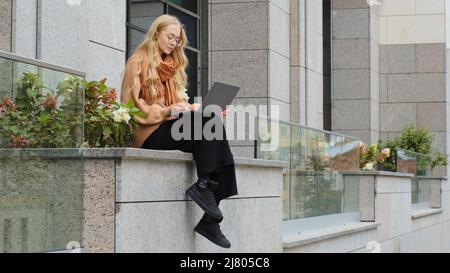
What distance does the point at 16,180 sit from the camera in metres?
6.20

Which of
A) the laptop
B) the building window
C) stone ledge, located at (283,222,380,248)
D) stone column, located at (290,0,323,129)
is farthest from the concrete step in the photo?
stone column, located at (290,0,323,129)

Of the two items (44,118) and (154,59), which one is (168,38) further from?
(44,118)

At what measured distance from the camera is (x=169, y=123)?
8227 millimetres

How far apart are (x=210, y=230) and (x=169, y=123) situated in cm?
104

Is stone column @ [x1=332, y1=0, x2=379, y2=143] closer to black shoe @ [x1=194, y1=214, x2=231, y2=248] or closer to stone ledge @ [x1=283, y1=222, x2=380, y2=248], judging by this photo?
stone ledge @ [x1=283, y1=222, x2=380, y2=248]

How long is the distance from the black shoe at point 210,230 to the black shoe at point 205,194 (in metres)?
0.23

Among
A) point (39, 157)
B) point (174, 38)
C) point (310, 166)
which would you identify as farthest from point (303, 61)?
point (39, 157)

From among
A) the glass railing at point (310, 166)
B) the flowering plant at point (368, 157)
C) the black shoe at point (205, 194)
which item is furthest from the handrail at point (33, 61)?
the flowering plant at point (368, 157)

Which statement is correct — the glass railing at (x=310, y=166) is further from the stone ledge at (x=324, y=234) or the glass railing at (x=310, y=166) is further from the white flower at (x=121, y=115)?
the white flower at (x=121, y=115)

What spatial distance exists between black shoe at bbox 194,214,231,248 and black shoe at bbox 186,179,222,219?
9.0 inches

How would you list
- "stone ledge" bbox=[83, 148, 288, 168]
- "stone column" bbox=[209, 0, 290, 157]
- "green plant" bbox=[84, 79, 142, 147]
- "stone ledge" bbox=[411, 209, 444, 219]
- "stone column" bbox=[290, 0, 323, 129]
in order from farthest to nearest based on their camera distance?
"stone ledge" bbox=[411, 209, 444, 219] < "stone column" bbox=[290, 0, 323, 129] < "stone column" bbox=[209, 0, 290, 157] < "green plant" bbox=[84, 79, 142, 147] < "stone ledge" bbox=[83, 148, 288, 168]

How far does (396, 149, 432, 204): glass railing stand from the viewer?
19938mm
